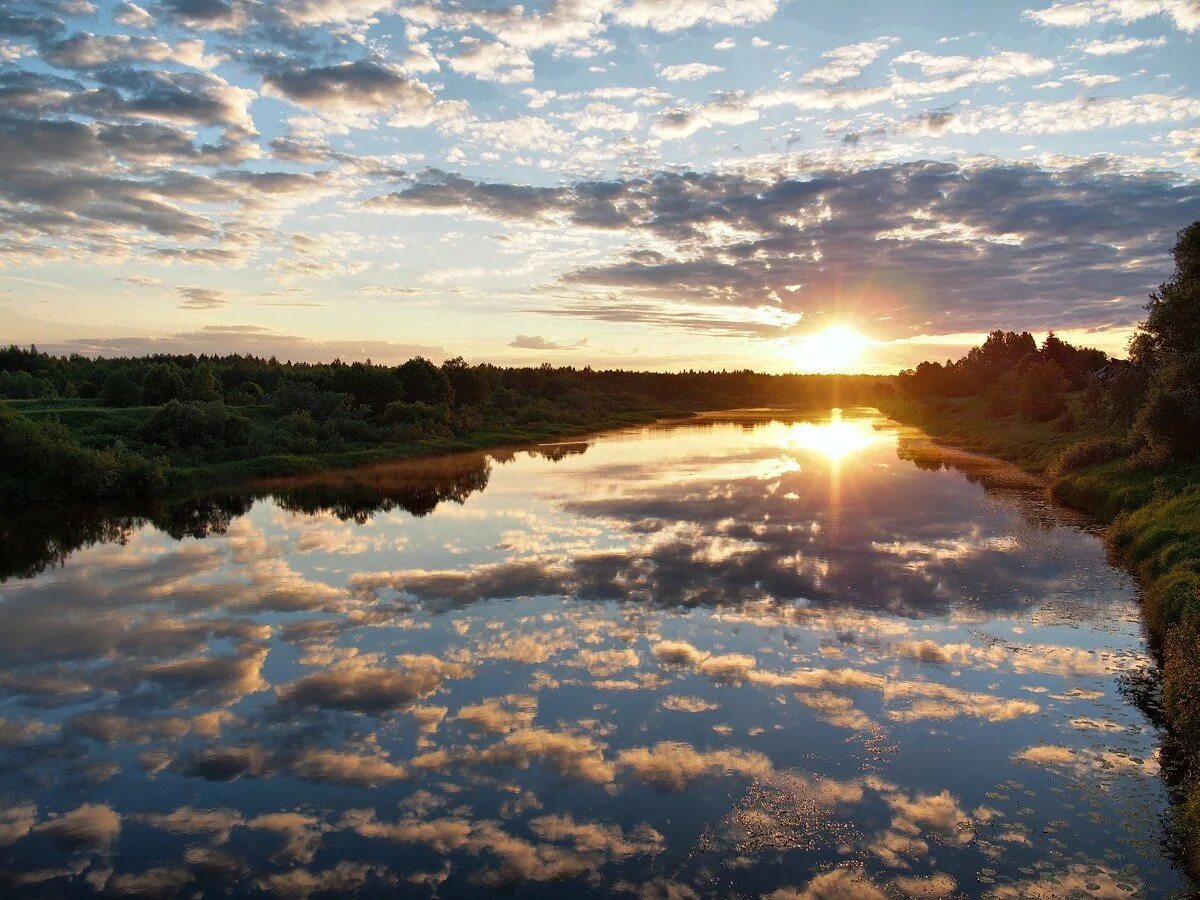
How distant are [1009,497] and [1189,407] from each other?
1036cm

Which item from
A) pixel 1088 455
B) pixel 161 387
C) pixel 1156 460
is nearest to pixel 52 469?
pixel 161 387

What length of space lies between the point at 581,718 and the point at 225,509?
29.3 m

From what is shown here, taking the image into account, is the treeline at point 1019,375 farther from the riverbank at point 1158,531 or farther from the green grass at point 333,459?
the green grass at point 333,459

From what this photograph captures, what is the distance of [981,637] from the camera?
18766 mm

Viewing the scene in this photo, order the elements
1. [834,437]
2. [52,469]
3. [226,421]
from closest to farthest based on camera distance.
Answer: [52,469], [226,421], [834,437]

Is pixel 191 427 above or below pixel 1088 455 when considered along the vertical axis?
above

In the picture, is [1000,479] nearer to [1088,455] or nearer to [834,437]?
[1088,455]

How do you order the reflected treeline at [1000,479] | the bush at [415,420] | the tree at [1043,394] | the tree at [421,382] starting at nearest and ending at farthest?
the reflected treeline at [1000,479] < the bush at [415,420] < the tree at [1043,394] < the tree at [421,382]

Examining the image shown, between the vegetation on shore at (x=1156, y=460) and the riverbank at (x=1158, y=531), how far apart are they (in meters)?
0.04

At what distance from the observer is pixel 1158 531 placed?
24.7 meters

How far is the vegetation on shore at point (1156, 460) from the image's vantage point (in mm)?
14266

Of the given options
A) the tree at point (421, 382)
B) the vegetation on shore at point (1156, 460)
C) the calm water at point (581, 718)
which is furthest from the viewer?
the tree at point (421, 382)

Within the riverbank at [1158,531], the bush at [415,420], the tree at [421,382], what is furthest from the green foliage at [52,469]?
the riverbank at [1158,531]

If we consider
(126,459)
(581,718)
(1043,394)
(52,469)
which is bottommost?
(581,718)
